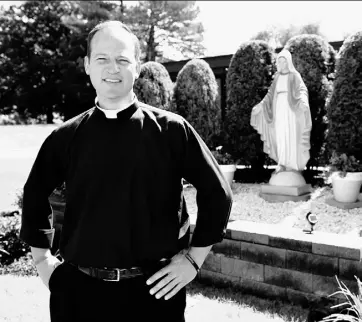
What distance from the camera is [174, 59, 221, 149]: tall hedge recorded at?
350 inches

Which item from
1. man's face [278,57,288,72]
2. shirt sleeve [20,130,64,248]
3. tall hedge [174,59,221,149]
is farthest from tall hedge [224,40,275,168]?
shirt sleeve [20,130,64,248]

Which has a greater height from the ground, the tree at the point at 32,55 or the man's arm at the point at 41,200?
the tree at the point at 32,55

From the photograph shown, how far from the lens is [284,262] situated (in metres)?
3.63

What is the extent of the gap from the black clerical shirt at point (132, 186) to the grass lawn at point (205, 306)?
1.81 meters

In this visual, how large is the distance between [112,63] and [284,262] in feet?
9.02

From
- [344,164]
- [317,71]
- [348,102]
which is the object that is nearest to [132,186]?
[344,164]

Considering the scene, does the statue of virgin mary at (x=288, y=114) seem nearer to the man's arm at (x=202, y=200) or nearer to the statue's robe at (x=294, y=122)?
the statue's robe at (x=294, y=122)

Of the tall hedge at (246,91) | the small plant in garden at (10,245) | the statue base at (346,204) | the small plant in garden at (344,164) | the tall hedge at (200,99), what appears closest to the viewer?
the small plant in garden at (10,245)

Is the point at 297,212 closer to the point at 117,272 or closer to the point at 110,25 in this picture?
the point at 117,272

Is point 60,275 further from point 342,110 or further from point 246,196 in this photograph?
point 342,110

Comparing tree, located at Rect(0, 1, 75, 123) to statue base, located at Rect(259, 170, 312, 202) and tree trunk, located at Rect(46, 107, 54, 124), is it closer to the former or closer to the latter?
tree trunk, located at Rect(46, 107, 54, 124)

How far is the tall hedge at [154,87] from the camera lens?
945 cm

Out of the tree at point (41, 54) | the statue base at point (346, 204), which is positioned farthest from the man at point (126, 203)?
the tree at point (41, 54)

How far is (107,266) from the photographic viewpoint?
1.51 m
